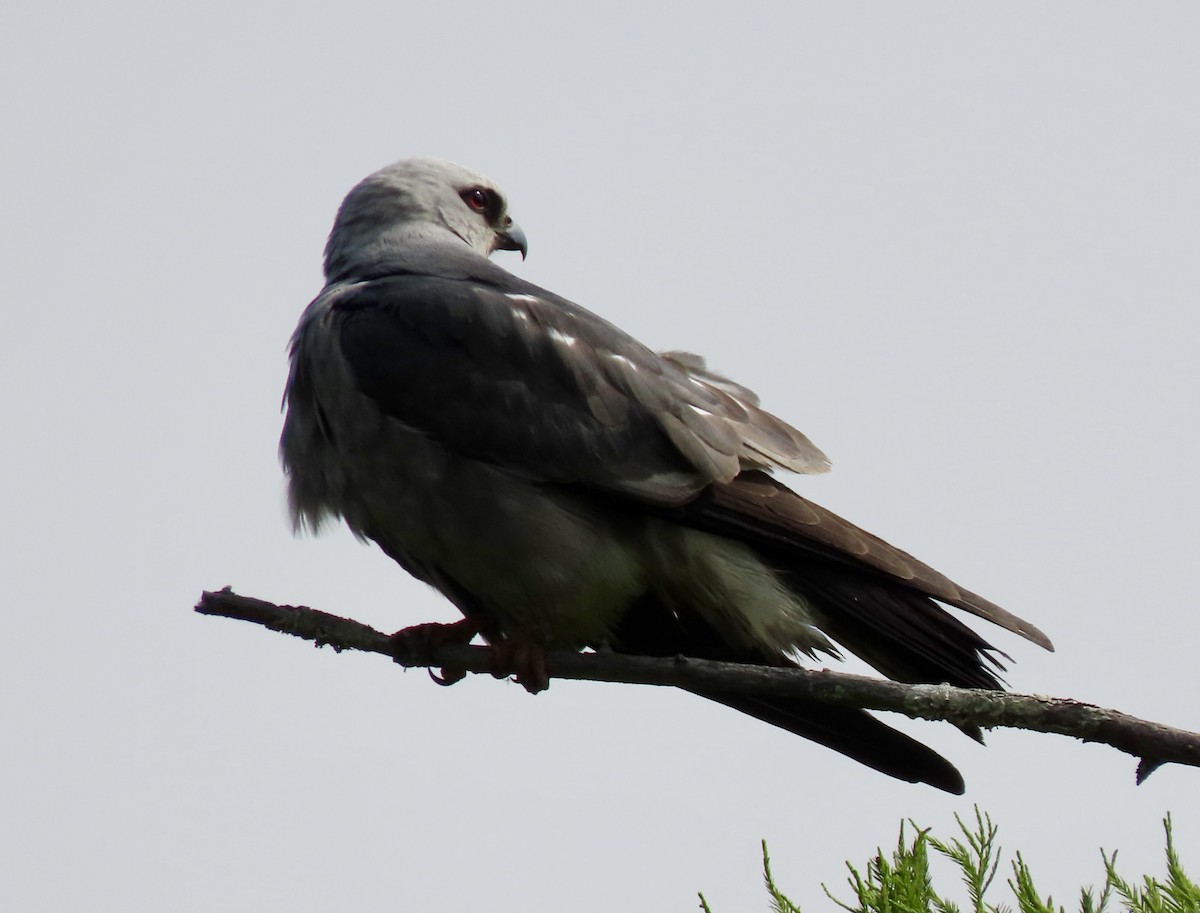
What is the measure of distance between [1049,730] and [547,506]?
1698mm

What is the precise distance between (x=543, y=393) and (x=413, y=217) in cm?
149

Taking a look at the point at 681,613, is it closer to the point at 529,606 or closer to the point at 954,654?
the point at 529,606

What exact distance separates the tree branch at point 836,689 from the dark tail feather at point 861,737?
2.86ft

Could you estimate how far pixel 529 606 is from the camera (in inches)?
183

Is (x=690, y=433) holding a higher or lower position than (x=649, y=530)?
higher

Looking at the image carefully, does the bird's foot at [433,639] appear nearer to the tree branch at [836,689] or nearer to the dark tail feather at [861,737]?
the tree branch at [836,689]

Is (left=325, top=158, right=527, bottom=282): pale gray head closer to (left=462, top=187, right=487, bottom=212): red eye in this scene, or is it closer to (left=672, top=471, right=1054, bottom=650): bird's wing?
(left=462, top=187, right=487, bottom=212): red eye

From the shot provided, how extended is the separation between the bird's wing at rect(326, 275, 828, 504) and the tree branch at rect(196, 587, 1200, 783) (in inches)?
30.9

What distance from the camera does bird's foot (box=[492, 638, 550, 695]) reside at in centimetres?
434

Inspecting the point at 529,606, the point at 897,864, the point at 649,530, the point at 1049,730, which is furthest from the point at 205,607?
the point at 1049,730

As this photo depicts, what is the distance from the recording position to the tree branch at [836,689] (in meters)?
3.34

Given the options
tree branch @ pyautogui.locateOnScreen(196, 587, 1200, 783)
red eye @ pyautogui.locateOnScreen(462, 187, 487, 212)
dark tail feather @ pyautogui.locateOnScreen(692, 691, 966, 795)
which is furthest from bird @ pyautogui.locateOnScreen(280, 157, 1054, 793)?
red eye @ pyautogui.locateOnScreen(462, 187, 487, 212)

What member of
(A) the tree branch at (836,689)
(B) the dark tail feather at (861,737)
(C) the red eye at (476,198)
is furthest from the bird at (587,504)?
(C) the red eye at (476,198)

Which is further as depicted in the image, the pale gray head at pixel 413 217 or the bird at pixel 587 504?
the pale gray head at pixel 413 217
